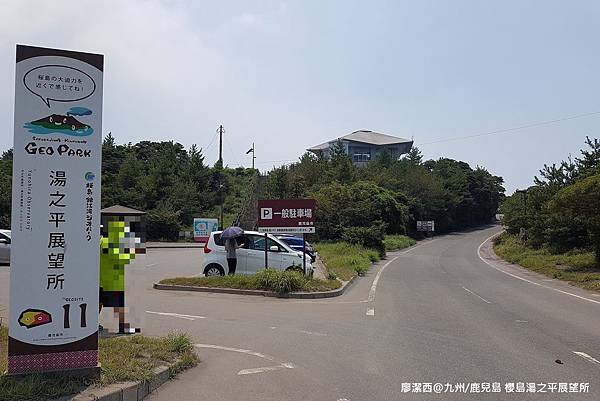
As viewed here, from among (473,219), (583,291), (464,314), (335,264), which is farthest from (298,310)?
(473,219)

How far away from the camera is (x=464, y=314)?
502 inches

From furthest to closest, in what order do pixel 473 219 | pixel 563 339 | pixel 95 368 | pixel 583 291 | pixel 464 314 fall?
pixel 473 219, pixel 583 291, pixel 464 314, pixel 563 339, pixel 95 368

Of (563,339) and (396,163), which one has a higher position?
(396,163)

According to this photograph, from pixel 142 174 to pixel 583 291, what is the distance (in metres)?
46.5

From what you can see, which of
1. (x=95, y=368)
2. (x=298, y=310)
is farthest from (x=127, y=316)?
(x=298, y=310)

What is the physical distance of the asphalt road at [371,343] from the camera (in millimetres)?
6457

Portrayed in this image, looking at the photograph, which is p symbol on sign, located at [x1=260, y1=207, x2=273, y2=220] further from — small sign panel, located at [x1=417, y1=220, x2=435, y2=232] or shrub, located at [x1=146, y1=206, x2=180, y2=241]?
small sign panel, located at [x1=417, y1=220, x2=435, y2=232]

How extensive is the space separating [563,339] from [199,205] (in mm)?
49912

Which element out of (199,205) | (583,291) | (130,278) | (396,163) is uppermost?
(396,163)

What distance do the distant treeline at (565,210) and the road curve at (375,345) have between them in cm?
1045


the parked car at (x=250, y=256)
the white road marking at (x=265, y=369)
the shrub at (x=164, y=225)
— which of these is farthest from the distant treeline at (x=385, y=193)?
the white road marking at (x=265, y=369)

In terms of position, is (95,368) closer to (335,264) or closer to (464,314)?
(464,314)

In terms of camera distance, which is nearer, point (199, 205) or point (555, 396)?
point (555, 396)

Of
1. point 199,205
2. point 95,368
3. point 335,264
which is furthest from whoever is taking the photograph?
A: point 199,205
